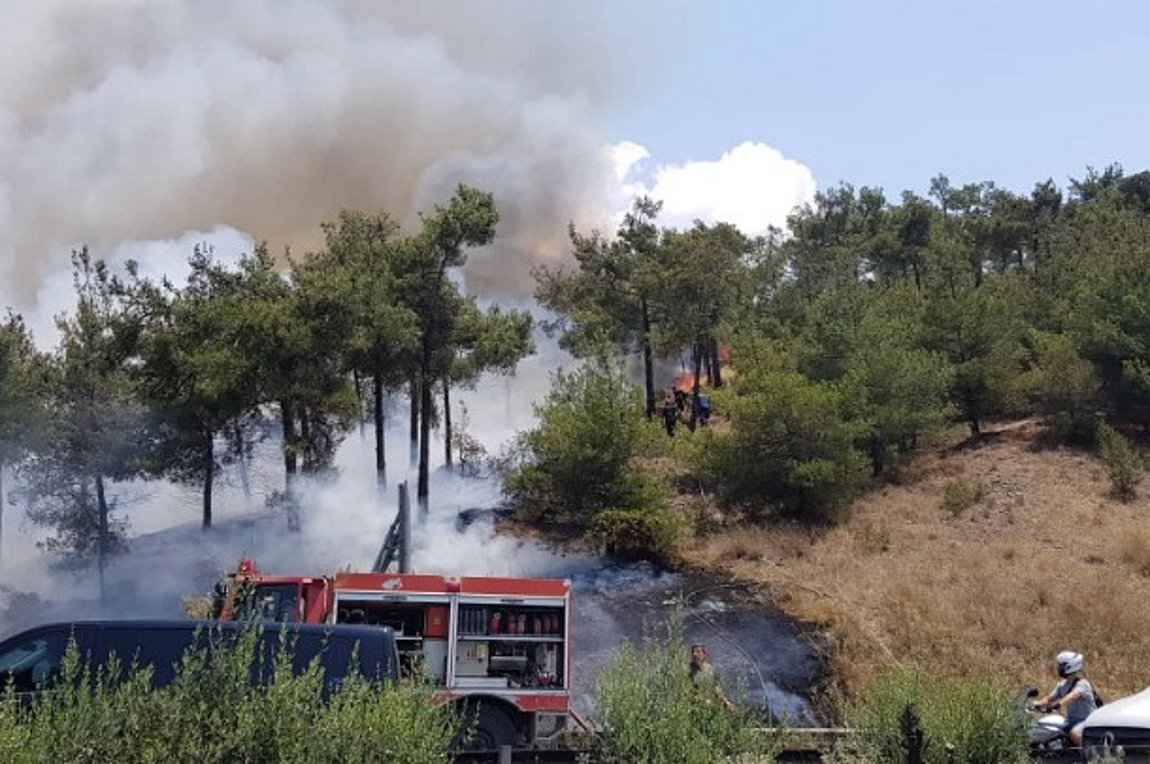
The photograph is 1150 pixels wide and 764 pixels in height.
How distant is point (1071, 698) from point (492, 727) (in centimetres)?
665

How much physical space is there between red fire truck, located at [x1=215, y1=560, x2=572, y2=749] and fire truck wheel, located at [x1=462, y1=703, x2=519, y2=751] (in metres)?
0.84

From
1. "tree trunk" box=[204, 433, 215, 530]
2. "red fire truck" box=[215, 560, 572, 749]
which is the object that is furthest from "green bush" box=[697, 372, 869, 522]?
"red fire truck" box=[215, 560, 572, 749]

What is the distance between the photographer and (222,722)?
5.89m

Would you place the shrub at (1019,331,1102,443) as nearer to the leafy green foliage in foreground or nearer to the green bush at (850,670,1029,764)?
the green bush at (850,670,1029,764)

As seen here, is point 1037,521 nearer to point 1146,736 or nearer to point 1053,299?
point 1053,299

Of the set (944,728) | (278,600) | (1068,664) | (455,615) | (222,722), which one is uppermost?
(222,722)

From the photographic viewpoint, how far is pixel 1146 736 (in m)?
9.74

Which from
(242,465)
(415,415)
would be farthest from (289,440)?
(415,415)

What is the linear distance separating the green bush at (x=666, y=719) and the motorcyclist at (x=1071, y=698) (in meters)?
4.33

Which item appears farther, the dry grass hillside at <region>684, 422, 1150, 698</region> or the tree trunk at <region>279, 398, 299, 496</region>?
the tree trunk at <region>279, 398, 299, 496</region>

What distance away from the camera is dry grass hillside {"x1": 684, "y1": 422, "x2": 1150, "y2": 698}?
20406mm

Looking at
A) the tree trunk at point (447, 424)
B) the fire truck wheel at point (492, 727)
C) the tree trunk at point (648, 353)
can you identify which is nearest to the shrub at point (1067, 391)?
the tree trunk at point (648, 353)

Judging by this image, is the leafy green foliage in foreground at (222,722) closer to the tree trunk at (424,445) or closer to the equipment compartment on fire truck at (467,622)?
the equipment compartment on fire truck at (467,622)

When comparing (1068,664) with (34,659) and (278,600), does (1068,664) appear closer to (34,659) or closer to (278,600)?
(34,659)
